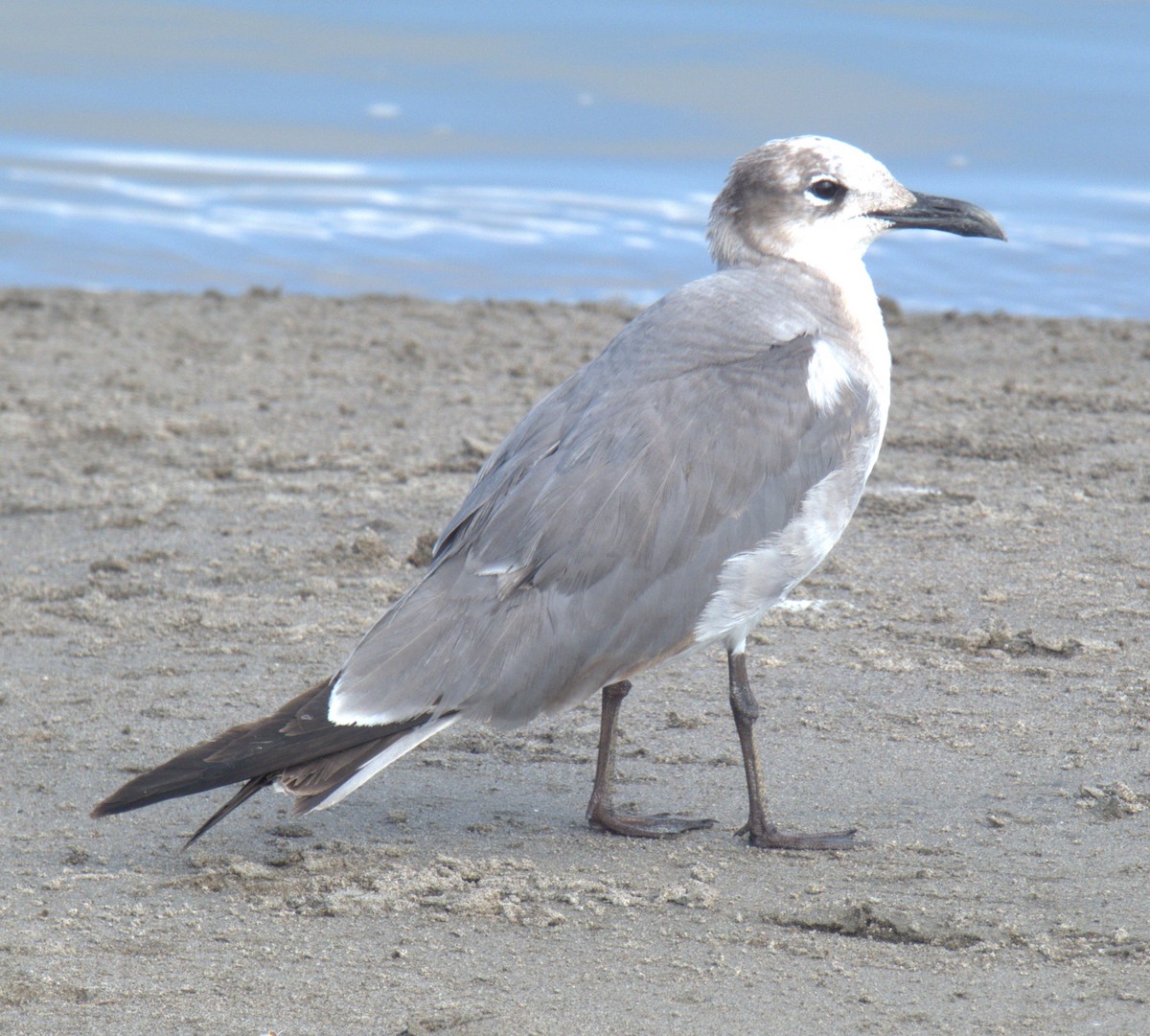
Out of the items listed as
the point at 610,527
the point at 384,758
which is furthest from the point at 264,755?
the point at 610,527

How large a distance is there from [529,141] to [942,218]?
1039cm

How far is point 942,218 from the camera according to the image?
4.55m

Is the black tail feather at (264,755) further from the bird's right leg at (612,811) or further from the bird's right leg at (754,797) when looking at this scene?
the bird's right leg at (754,797)

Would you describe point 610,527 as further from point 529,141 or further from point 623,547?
point 529,141

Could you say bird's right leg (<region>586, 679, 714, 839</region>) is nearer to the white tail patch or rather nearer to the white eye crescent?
the white tail patch

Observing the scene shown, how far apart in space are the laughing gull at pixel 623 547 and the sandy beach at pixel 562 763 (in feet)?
0.90

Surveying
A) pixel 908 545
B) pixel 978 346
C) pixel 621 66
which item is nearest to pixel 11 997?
pixel 908 545

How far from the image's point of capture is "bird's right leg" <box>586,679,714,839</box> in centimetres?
393

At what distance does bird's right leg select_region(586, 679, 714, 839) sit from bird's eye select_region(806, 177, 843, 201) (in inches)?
54.1

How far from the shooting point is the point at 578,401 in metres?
3.98

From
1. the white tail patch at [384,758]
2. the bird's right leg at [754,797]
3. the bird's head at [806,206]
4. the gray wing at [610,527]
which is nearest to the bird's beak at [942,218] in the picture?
the bird's head at [806,206]

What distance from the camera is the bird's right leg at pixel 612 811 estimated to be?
155 inches

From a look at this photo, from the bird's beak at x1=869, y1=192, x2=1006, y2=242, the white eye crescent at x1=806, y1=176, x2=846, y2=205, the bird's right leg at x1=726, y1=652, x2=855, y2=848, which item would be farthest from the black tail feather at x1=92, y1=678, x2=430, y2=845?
the bird's beak at x1=869, y1=192, x2=1006, y2=242

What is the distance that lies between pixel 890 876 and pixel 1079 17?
17364 millimetres
